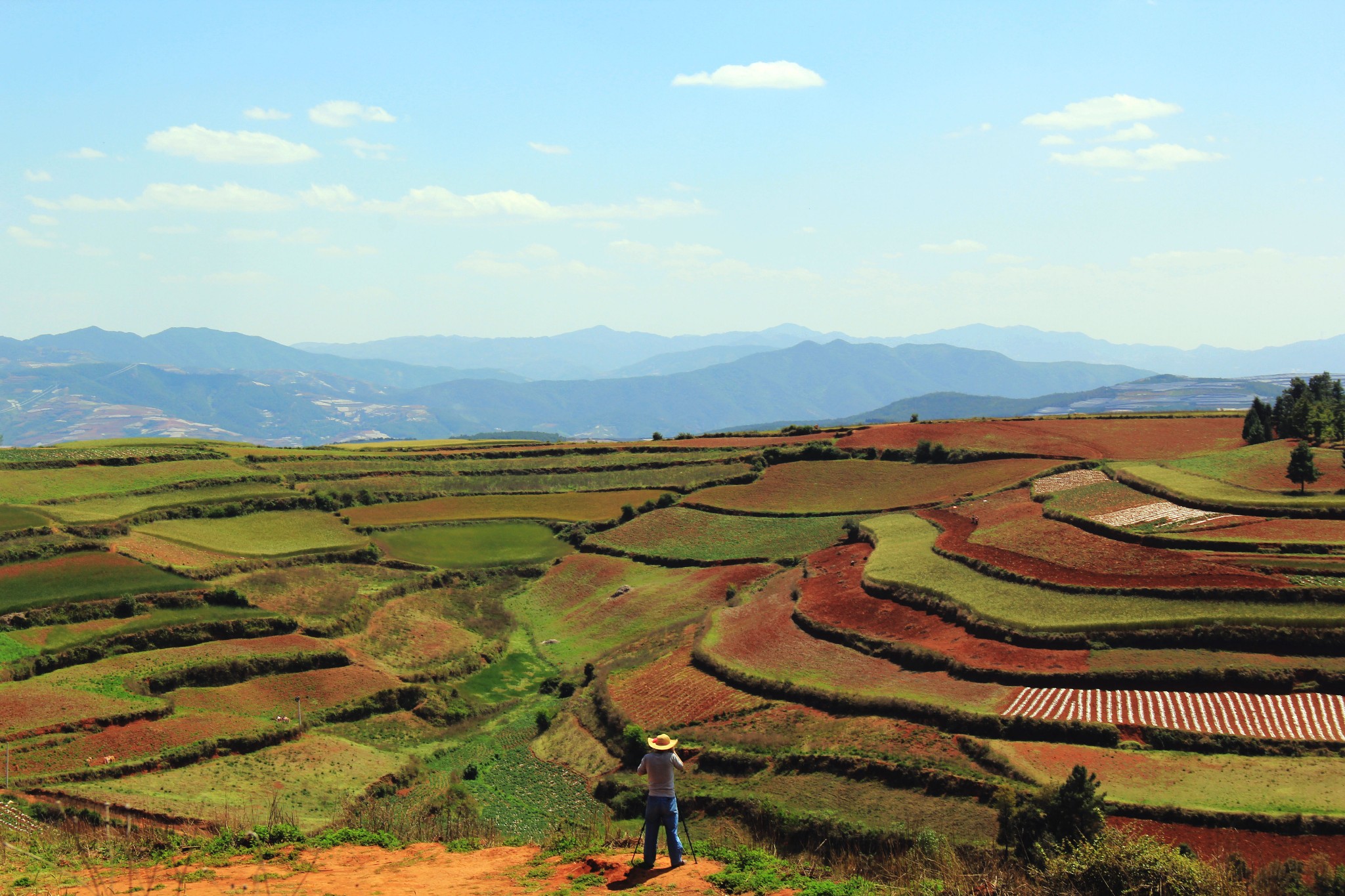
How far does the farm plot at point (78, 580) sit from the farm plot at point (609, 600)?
948 inches

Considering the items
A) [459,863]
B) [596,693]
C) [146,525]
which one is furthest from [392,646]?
[459,863]

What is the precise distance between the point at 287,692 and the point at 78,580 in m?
17.9

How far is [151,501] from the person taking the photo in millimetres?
83312

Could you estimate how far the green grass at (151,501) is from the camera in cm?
7662

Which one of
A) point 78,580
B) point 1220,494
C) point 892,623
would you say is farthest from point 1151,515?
point 78,580

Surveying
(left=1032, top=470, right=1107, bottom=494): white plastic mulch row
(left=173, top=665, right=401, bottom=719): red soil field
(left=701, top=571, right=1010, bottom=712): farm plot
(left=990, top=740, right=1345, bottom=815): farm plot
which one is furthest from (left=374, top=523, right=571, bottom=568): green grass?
(left=990, top=740, right=1345, bottom=815): farm plot

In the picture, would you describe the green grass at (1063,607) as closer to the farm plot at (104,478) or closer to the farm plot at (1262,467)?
the farm plot at (1262,467)

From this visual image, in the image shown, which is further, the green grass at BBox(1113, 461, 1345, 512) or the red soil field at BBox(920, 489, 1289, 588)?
the green grass at BBox(1113, 461, 1345, 512)

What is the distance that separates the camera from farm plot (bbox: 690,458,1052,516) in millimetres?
85562

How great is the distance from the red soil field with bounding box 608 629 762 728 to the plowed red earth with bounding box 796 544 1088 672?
7974 millimetres

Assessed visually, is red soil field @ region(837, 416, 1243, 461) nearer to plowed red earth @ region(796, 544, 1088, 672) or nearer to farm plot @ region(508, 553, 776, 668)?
plowed red earth @ region(796, 544, 1088, 672)

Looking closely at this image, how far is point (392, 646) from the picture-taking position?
208 ft

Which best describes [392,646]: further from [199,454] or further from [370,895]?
[199,454]

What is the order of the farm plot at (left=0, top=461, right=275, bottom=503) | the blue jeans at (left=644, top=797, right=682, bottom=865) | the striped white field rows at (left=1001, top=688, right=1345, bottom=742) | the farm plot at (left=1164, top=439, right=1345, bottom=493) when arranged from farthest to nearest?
the farm plot at (left=0, top=461, right=275, bottom=503)
the farm plot at (left=1164, top=439, right=1345, bottom=493)
the striped white field rows at (left=1001, top=688, right=1345, bottom=742)
the blue jeans at (left=644, top=797, right=682, bottom=865)
